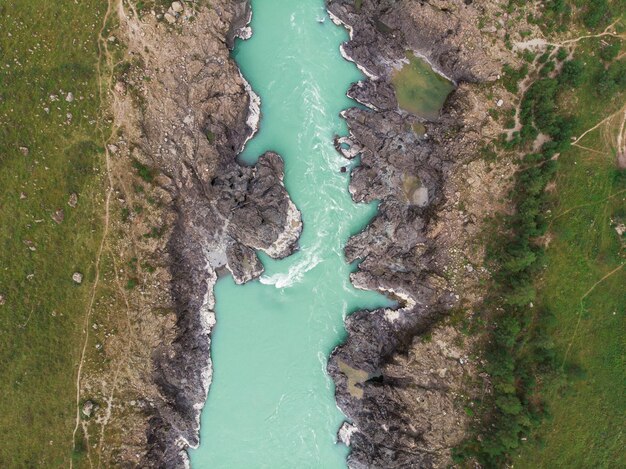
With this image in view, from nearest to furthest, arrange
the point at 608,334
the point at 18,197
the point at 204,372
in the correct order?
the point at 18,197
the point at 608,334
the point at 204,372

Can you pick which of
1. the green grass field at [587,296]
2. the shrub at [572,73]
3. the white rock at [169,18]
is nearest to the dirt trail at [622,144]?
the green grass field at [587,296]

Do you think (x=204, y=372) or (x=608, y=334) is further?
(x=204, y=372)

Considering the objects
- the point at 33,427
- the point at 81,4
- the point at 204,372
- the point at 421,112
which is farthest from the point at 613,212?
the point at 33,427

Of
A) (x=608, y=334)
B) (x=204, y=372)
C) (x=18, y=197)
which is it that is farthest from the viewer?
(x=204, y=372)

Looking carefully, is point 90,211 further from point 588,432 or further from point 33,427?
point 588,432

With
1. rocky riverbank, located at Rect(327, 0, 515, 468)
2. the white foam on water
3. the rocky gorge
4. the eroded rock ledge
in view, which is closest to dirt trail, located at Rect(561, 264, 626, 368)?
rocky riverbank, located at Rect(327, 0, 515, 468)

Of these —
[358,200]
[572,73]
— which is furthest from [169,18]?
[572,73]
